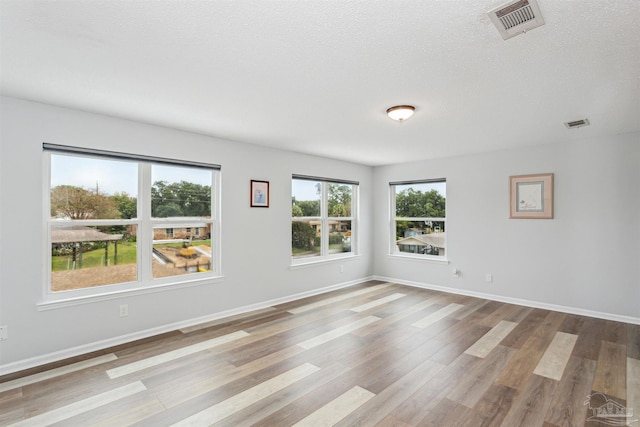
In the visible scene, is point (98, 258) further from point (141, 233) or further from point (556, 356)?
point (556, 356)

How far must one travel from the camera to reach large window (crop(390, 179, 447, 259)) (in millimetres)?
5902

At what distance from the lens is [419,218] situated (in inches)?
243

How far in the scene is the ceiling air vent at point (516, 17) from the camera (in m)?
1.65

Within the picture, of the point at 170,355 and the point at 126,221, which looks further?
the point at 126,221

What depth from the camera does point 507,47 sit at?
204cm

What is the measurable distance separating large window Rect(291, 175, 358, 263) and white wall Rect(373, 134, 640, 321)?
145 cm

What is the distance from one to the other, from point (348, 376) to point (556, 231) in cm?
383

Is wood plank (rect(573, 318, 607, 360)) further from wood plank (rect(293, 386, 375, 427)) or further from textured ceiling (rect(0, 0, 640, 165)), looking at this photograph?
textured ceiling (rect(0, 0, 640, 165))

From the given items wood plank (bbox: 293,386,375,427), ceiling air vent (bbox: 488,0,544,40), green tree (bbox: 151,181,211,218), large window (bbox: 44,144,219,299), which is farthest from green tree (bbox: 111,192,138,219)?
ceiling air vent (bbox: 488,0,544,40)

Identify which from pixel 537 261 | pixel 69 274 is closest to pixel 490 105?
pixel 537 261

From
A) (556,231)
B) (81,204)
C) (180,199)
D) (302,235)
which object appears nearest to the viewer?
(81,204)

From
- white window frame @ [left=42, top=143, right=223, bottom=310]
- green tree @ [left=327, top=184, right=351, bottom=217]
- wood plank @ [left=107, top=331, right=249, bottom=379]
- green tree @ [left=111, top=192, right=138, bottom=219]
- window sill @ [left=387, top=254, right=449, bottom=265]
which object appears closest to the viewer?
wood plank @ [left=107, top=331, right=249, bottom=379]

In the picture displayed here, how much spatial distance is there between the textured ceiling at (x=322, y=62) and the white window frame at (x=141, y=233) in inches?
18.1

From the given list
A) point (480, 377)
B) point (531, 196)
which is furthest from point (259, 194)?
point (531, 196)
